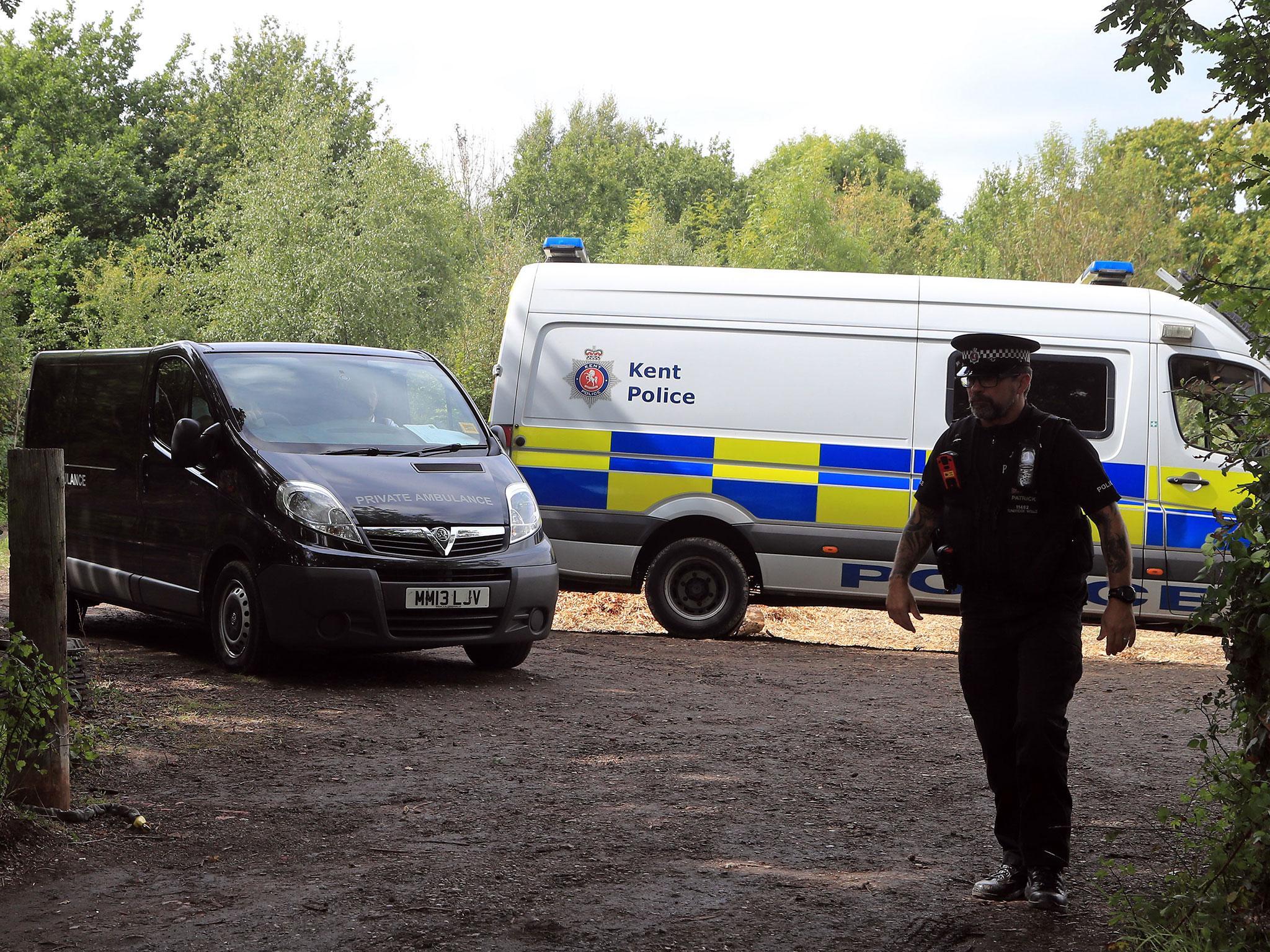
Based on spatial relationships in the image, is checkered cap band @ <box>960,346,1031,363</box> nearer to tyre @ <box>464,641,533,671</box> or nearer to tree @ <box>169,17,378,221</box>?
tyre @ <box>464,641,533,671</box>

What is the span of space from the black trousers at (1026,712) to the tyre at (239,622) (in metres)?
4.27

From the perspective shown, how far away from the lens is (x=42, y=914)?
12.5 feet

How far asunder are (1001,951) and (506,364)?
728 cm

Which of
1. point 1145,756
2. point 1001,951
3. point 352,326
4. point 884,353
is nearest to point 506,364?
point 884,353

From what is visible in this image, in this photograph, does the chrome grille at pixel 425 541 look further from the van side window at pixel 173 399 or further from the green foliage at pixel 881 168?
the green foliage at pixel 881 168

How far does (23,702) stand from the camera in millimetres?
4254

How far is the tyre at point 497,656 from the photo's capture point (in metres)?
8.07

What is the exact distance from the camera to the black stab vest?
4.21m

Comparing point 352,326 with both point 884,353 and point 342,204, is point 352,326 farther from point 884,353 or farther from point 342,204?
point 884,353

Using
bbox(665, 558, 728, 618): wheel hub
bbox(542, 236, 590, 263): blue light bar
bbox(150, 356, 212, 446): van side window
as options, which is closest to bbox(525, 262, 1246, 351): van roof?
bbox(542, 236, 590, 263): blue light bar

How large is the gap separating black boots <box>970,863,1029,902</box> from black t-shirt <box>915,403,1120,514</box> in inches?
44.4

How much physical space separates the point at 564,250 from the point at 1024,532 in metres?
7.08

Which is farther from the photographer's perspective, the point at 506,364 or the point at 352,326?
the point at 352,326

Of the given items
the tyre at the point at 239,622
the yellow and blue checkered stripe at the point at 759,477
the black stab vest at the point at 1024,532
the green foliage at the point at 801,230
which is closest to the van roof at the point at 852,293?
the yellow and blue checkered stripe at the point at 759,477
